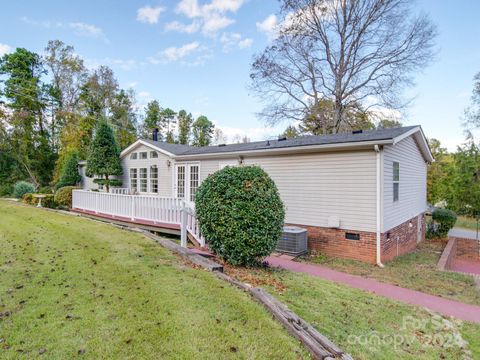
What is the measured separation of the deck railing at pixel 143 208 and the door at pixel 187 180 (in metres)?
1.95

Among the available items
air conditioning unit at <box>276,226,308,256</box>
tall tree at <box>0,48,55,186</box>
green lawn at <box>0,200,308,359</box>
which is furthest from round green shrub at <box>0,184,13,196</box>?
air conditioning unit at <box>276,226,308,256</box>

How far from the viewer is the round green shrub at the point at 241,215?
17.3ft

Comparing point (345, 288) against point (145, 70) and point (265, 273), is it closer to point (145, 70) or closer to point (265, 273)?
point (265, 273)

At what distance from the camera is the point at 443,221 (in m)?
12.5

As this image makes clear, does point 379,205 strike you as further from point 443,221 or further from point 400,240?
point 443,221

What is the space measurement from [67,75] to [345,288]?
102ft

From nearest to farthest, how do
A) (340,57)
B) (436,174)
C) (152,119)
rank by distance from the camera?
1. (436,174)
2. (340,57)
3. (152,119)

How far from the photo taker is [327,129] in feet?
66.9

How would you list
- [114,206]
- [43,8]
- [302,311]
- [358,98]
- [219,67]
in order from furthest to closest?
[358,98], [219,67], [43,8], [114,206], [302,311]

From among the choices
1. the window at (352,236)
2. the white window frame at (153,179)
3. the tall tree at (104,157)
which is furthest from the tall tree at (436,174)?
the tall tree at (104,157)

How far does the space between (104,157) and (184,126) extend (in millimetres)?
22671

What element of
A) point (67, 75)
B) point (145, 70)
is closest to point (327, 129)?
point (145, 70)

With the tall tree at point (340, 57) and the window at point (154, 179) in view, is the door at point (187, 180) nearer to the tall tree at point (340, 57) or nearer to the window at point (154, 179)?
the window at point (154, 179)

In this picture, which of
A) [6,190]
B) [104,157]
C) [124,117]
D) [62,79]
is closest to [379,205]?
[104,157]
